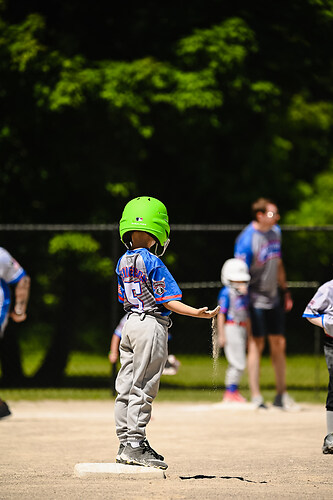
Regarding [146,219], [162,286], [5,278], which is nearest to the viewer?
[162,286]

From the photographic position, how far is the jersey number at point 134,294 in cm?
647

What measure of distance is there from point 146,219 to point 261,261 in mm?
4915

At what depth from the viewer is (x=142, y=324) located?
6414mm

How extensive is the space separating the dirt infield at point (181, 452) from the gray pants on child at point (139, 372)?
366mm

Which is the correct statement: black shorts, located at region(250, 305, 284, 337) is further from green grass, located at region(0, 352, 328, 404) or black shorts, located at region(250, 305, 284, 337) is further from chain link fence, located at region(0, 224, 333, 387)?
chain link fence, located at region(0, 224, 333, 387)

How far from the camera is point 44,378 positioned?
14.0m

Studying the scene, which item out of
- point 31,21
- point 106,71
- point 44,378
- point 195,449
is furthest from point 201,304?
point 195,449

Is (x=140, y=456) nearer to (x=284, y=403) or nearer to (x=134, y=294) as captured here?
(x=134, y=294)

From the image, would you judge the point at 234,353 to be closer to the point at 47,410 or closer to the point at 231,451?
the point at 47,410

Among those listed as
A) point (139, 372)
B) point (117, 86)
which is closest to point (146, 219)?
point (139, 372)

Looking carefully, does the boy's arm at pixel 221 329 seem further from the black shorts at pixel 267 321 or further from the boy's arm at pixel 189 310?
the boy's arm at pixel 189 310

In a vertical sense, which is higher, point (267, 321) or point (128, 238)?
point (128, 238)

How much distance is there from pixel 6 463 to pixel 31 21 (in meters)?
7.79

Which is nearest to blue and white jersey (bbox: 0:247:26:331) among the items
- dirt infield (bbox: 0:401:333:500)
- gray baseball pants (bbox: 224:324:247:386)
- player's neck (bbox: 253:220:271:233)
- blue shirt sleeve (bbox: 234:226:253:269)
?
dirt infield (bbox: 0:401:333:500)
